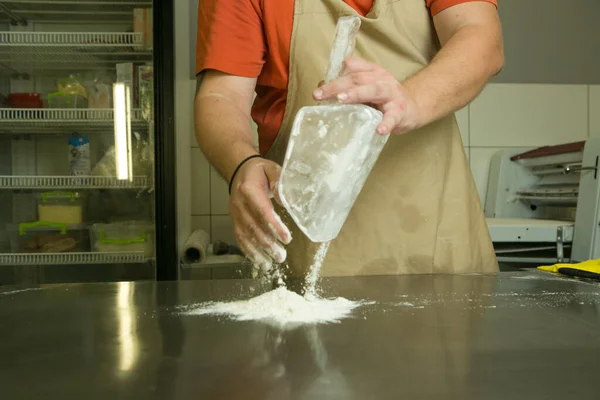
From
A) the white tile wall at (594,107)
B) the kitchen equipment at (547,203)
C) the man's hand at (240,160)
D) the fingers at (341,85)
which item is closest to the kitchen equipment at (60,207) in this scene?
the man's hand at (240,160)

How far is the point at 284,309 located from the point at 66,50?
5.77 feet

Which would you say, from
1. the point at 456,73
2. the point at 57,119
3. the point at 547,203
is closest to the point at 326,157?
the point at 456,73

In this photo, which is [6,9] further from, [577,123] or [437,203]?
[577,123]

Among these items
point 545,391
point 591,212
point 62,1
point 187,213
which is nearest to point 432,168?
point 545,391

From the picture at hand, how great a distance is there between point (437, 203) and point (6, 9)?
1.85m

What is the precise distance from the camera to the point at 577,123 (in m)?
2.51

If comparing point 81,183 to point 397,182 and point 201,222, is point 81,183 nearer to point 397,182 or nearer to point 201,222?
point 201,222

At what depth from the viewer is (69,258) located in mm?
2082

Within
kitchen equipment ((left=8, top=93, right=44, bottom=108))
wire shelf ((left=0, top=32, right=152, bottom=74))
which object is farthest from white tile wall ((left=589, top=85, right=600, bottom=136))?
kitchen equipment ((left=8, top=93, right=44, bottom=108))

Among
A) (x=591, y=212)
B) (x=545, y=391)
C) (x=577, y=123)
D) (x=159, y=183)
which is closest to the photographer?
(x=545, y=391)

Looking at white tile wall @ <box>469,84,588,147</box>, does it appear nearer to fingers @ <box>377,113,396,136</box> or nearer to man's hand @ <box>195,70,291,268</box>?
man's hand @ <box>195,70,291,268</box>

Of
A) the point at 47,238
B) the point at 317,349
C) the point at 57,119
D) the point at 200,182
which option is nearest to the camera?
the point at 317,349

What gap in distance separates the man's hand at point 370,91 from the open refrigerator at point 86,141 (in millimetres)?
1379

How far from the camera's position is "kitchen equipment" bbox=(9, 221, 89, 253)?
2.18m
